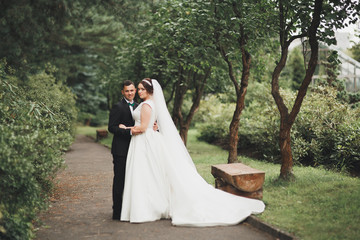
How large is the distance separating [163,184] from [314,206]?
8.81 feet

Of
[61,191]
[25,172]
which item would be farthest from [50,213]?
[25,172]

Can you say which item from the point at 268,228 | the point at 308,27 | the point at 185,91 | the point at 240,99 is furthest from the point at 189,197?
the point at 185,91

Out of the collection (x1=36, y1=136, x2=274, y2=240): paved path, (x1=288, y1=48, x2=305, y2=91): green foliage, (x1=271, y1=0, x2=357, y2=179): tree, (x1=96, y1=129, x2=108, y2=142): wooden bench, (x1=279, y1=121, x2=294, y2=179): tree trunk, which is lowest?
Answer: (x1=96, y1=129, x2=108, y2=142): wooden bench

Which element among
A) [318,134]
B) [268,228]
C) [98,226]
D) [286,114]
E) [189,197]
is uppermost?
[286,114]

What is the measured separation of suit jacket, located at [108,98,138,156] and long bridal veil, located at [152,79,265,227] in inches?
23.8

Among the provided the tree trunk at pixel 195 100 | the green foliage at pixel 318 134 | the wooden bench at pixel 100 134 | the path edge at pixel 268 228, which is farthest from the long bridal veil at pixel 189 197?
the wooden bench at pixel 100 134

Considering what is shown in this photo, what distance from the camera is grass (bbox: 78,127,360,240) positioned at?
5.03 meters

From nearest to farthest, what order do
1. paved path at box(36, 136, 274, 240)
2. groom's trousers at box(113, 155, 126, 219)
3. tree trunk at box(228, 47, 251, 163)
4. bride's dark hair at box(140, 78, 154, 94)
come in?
paved path at box(36, 136, 274, 240), groom's trousers at box(113, 155, 126, 219), bride's dark hair at box(140, 78, 154, 94), tree trunk at box(228, 47, 251, 163)

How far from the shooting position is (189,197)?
6102 mm

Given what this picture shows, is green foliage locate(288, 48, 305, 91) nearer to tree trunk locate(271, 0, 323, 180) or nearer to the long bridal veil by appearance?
tree trunk locate(271, 0, 323, 180)

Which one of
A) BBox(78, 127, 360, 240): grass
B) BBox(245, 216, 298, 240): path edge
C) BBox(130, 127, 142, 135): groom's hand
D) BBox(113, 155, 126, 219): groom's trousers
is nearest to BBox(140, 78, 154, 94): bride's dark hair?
BBox(130, 127, 142, 135): groom's hand

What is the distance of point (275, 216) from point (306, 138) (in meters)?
7.51

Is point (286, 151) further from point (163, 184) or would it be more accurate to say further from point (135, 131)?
point (135, 131)

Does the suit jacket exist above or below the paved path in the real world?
above
